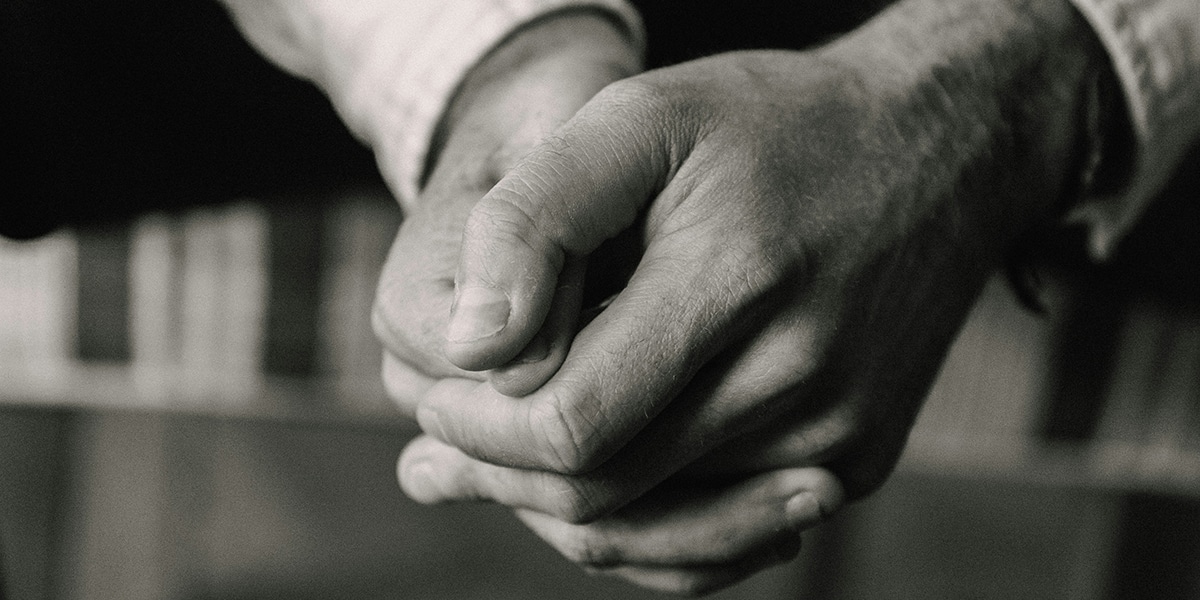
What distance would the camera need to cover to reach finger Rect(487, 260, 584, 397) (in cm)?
32

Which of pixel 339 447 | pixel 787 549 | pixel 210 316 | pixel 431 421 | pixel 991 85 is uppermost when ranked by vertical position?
pixel 991 85

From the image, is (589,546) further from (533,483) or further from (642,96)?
(642,96)

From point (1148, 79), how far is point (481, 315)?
0.37m

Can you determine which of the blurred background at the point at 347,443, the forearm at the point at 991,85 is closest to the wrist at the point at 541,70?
the forearm at the point at 991,85

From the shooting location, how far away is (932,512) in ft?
3.47

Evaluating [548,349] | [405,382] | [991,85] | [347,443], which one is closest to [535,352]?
[548,349]

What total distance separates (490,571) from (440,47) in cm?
77

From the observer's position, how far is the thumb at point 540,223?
0.97 ft

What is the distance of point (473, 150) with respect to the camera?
414mm

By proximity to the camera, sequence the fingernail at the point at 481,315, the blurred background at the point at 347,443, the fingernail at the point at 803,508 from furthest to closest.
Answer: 1. the blurred background at the point at 347,443
2. the fingernail at the point at 803,508
3. the fingernail at the point at 481,315

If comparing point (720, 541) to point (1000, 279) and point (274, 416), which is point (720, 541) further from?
point (274, 416)

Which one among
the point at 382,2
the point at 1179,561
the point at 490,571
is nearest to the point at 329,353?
the point at 490,571

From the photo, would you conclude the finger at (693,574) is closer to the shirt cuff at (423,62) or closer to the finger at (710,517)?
the finger at (710,517)

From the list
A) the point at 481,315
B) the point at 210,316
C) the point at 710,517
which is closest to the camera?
the point at 481,315
